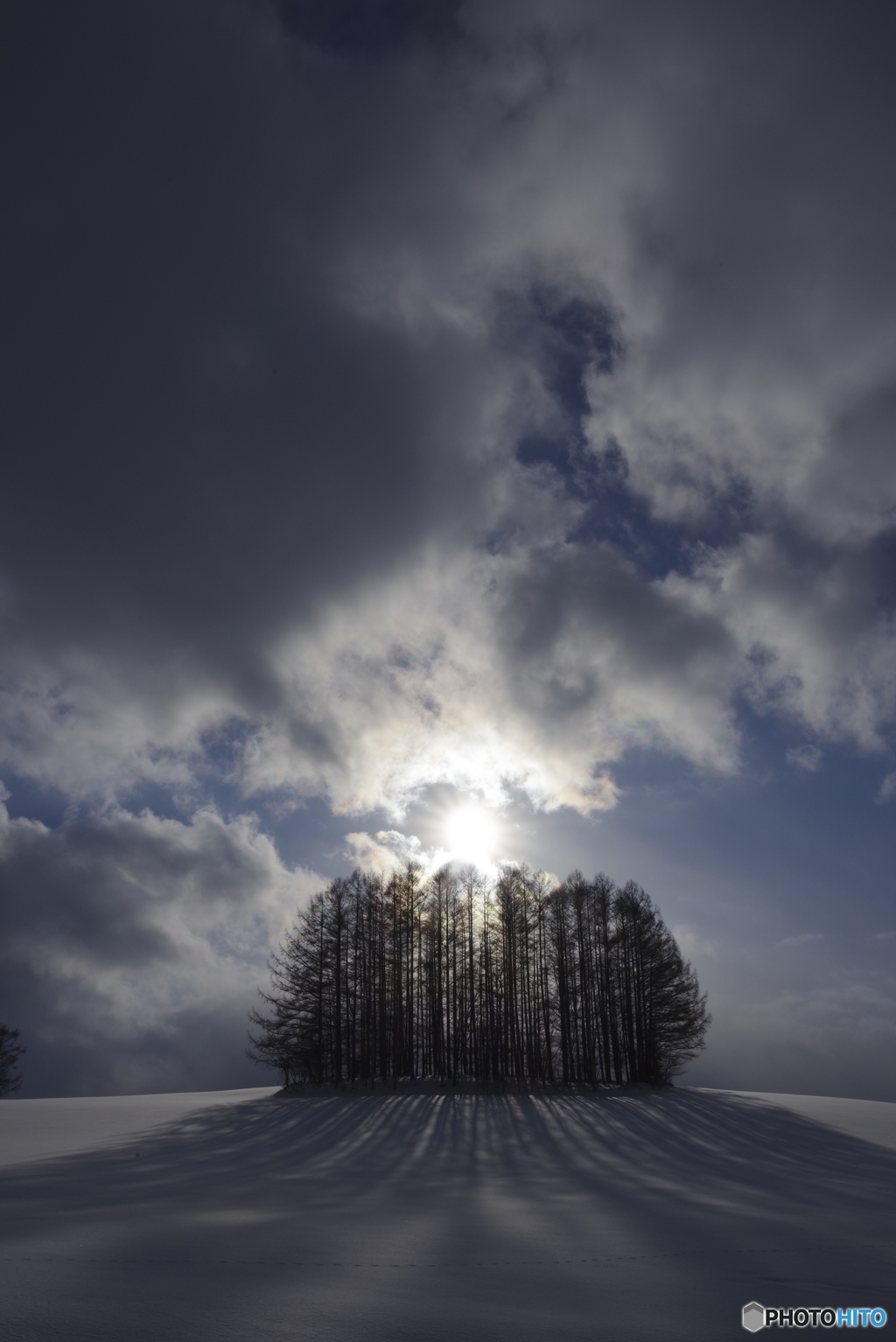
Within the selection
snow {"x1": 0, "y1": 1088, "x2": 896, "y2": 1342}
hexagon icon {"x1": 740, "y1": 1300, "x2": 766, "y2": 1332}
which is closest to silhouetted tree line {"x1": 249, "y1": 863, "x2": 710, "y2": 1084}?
snow {"x1": 0, "y1": 1088, "x2": 896, "y2": 1342}

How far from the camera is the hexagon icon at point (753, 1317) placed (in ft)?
18.4

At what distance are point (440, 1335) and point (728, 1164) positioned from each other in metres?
14.5

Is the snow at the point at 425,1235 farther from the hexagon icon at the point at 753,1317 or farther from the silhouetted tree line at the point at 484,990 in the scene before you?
the silhouetted tree line at the point at 484,990

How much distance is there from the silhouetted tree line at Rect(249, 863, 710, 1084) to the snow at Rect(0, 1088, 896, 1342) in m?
20.8

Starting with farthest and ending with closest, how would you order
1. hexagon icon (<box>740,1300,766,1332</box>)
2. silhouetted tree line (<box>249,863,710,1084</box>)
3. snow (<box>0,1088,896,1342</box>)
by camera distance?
1. silhouetted tree line (<box>249,863,710,1084</box>)
2. hexagon icon (<box>740,1300,766,1332</box>)
3. snow (<box>0,1088,896,1342</box>)

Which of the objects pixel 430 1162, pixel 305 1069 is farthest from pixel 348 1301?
pixel 305 1069

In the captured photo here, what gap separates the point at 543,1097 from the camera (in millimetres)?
32719

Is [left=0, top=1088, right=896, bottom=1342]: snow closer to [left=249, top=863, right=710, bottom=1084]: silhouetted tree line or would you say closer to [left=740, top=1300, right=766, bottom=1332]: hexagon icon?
[left=740, top=1300, right=766, bottom=1332]: hexagon icon

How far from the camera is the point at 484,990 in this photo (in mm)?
41406

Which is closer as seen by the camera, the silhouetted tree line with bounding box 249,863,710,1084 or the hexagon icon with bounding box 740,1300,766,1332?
the hexagon icon with bounding box 740,1300,766,1332

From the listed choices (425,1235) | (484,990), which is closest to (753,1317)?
(425,1235)

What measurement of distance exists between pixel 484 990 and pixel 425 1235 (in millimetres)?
35582

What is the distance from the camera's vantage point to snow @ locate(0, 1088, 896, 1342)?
5.50 metres

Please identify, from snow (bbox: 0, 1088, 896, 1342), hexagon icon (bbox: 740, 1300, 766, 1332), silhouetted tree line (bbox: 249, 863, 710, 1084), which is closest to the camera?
snow (bbox: 0, 1088, 896, 1342)
